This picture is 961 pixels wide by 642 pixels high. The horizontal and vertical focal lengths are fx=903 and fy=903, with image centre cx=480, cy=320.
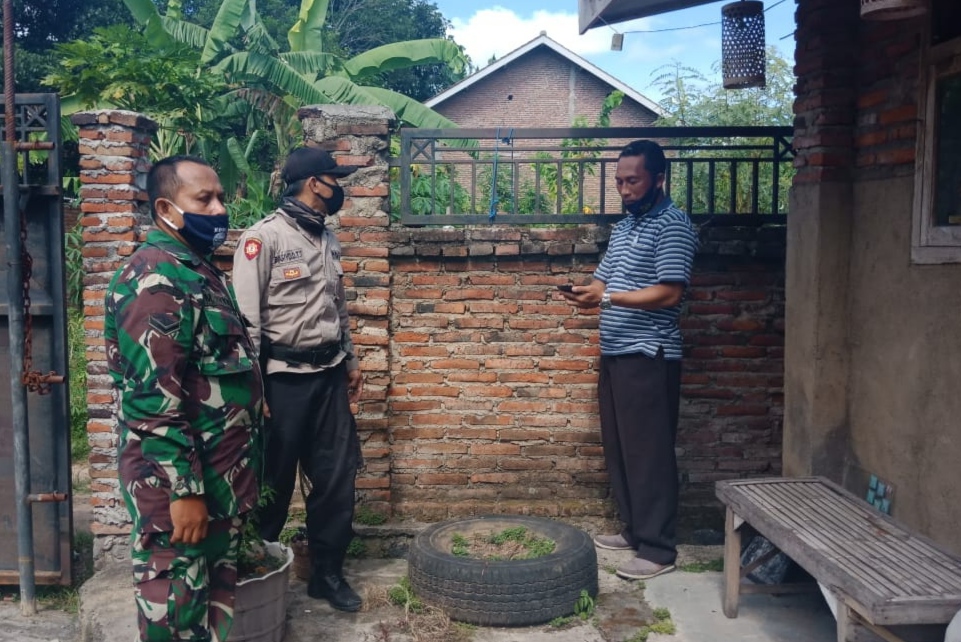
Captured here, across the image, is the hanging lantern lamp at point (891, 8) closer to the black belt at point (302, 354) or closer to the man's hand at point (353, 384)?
the black belt at point (302, 354)

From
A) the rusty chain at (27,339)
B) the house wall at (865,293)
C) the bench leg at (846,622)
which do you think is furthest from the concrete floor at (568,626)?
the rusty chain at (27,339)

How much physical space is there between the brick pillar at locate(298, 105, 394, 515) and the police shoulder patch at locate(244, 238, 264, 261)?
1115 mm

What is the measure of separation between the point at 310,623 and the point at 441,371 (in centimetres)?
170

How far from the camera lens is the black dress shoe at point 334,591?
427 centimetres

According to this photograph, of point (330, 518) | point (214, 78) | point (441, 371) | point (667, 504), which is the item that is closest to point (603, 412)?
point (667, 504)

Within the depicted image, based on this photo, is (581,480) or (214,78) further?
(214,78)

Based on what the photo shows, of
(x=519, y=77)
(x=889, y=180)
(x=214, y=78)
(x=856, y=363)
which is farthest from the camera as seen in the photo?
(x=519, y=77)

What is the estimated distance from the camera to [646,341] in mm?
4535

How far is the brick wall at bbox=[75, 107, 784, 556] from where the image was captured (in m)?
5.22

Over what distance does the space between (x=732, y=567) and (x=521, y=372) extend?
5.72ft

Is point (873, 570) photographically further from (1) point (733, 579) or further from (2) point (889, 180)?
(2) point (889, 180)

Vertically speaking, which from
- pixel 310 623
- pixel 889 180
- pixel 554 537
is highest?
pixel 889 180

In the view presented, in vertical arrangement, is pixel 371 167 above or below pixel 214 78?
below

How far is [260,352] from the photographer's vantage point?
13.4 ft
